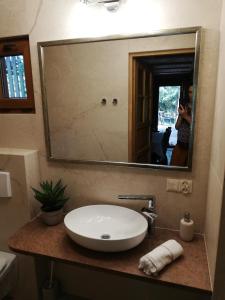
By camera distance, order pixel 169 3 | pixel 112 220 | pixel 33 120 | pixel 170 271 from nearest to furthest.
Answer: pixel 170 271
pixel 169 3
pixel 112 220
pixel 33 120

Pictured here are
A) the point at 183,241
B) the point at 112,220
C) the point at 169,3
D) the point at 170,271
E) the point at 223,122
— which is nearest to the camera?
the point at 223,122

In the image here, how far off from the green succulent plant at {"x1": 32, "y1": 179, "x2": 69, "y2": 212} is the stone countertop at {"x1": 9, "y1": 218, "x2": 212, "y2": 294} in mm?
126

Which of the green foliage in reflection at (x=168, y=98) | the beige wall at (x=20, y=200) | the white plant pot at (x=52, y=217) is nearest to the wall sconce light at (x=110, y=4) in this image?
the green foliage in reflection at (x=168, y=98)

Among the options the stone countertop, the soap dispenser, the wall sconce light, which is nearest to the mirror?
the wall sconce light

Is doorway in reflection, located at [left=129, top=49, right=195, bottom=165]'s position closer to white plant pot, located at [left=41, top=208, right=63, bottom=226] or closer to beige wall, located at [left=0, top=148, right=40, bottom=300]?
white plant pot, located at [left=41, top=208, right=63, bottom=226]

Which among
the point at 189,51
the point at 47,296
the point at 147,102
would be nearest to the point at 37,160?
the point at 147,102

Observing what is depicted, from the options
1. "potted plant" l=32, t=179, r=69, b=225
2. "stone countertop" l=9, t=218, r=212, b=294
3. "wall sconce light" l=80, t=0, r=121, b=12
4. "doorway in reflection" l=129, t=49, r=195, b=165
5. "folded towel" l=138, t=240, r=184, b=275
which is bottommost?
"stone countertop" l=9, t=218, r=212, b=294

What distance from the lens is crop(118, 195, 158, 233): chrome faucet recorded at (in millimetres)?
1229

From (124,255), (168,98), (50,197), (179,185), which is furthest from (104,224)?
(168,98)

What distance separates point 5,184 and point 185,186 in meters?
1.14

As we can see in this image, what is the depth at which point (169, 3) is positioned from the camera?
1.11 meters

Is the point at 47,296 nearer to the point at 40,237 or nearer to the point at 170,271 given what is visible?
the point at 40,237

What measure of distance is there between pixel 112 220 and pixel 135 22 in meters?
1.12

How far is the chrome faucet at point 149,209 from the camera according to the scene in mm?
1229
